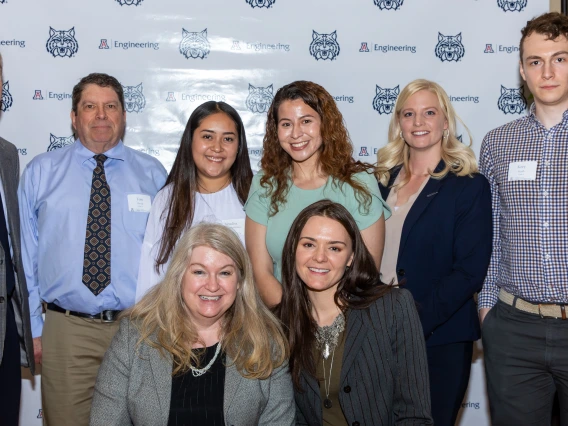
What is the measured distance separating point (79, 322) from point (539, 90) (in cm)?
253

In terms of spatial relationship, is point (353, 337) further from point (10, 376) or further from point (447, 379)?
point (10, 376)

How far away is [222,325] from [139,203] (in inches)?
46.9

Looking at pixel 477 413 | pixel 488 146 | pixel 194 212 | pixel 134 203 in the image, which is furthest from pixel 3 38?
pixel 477 413

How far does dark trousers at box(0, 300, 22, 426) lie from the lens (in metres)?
3.00

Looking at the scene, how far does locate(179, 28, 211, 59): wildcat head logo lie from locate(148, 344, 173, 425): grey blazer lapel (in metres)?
2.36

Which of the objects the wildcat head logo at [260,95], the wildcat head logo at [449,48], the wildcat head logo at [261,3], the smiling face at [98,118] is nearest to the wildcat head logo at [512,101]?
the wildcat head logo at [449,48]

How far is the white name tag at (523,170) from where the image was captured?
285 centimetres

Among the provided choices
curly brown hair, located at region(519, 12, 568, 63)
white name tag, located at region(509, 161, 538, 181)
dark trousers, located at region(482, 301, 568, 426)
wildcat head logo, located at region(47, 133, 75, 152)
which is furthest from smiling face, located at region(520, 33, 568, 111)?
wildcat head logo, located at region(47, 133, 75, 152)

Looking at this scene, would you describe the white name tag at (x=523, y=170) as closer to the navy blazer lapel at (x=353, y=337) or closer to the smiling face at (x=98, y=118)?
the navy blazer lapel at (x=353, y=337)

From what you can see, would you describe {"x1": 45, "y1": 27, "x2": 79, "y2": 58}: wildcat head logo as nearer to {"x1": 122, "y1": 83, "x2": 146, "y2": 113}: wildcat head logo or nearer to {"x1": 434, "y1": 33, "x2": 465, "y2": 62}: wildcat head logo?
{"x1": 122, "y1": 83, "x2": 146, "y2": 113}: wildcat head logo

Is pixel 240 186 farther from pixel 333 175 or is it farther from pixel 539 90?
pixel 539 90

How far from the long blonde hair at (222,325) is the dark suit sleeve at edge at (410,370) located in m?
0.44

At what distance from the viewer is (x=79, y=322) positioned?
131 inches

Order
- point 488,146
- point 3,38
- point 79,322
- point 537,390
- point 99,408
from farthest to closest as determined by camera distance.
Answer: point 3,38 < point 79,322 < point 488,146 < point 537,390 < point 99,408
